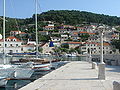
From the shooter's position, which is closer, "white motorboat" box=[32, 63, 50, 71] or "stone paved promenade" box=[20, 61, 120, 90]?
"stone paved promenade" box=[20, 61, 120, 90]

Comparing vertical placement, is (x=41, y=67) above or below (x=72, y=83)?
below

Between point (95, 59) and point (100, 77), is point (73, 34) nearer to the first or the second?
point (95, 59)

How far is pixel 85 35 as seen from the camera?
446 ft

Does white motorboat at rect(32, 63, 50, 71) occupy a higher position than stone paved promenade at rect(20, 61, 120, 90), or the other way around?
stone paved promenade at rect(20, 61, 120, 90)

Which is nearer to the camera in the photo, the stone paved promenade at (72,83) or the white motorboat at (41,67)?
the stone paved promenade at (72,83)

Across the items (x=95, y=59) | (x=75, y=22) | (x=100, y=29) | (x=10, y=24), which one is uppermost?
(x=75, y=22)

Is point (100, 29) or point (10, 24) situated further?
point (10, 24)

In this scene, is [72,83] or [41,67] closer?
[72,83]

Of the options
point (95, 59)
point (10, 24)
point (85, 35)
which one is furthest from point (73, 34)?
point (95, 59)

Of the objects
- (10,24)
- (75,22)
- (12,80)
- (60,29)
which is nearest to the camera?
(12,80)

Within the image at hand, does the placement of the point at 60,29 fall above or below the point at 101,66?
above

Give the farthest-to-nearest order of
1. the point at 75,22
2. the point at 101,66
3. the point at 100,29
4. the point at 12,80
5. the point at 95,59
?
the point at 75,22 → the point at 95,59 → the point at 12,80 → the point at 100,29 → the point at 101,66

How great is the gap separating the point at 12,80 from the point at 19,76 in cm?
67

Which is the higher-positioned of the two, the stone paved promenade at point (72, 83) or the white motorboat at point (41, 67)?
the stone paved promenade at point (72, 83)
